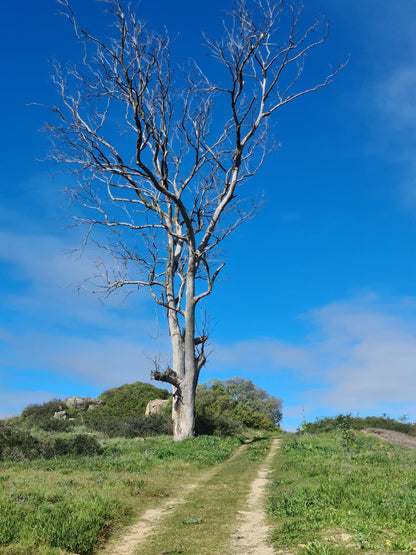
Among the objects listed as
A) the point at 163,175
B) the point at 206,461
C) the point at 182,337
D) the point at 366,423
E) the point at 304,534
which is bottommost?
the point at 304,534

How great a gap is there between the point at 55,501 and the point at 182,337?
16.8 metres

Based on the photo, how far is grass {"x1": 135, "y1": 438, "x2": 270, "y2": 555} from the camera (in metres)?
7.38

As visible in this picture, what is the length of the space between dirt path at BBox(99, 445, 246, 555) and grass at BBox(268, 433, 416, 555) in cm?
230

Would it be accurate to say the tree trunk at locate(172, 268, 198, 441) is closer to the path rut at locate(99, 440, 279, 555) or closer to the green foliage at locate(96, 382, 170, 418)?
the path rut at locate(99, 440, 279, 555)

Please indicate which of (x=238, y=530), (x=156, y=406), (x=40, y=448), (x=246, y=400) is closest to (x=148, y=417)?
(x=156, y=406)

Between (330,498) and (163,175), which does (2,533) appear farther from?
(163,175)

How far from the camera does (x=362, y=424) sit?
1544 inches

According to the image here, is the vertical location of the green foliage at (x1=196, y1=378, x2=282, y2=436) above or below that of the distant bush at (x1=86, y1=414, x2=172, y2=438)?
above

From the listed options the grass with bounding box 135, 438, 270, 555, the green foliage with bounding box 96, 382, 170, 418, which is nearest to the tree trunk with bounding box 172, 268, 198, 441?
the grass with bounding box 135, 438, 270, 555

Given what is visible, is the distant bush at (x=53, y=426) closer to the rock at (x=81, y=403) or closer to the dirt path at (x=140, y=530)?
the rock at (x=81, y=403)

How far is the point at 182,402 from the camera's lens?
25.4m

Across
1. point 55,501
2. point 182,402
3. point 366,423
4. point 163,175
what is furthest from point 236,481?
point 366,423

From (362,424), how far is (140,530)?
34969mm

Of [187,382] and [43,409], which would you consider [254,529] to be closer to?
[187,382]
